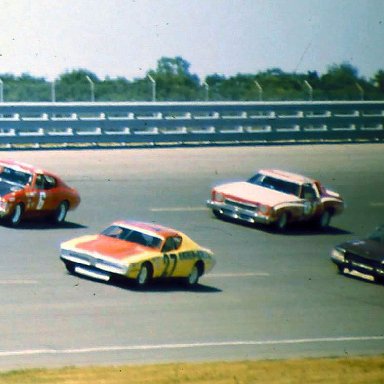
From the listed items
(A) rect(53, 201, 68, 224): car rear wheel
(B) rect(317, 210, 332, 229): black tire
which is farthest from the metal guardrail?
(B) rect(317, 210, 332, 229): black tire

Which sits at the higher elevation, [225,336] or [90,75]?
[90,75]

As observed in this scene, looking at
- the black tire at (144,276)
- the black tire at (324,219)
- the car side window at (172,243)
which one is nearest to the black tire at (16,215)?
the car side window at (172,243)

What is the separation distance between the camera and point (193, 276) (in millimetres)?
20031

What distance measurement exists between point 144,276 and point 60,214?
18.0 feet

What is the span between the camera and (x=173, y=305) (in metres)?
17.8

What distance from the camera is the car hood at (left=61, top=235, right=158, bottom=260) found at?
18.9 metres

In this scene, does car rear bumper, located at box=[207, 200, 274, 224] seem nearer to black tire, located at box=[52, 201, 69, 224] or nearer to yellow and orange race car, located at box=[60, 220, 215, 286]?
black tire, located at box=[52, 201, 69, 224]

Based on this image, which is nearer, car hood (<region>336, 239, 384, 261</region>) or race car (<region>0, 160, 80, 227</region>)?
car hood (<region>336, 239, 384, 261</region>)

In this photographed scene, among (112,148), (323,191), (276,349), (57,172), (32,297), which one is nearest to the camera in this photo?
(276,349)

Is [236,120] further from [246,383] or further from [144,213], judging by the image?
[246,383]

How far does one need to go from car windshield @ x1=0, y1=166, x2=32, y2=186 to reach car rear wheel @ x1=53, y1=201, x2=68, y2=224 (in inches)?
37.6

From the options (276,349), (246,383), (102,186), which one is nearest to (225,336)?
(276,349)

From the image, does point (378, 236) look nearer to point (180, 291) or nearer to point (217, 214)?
point (217, 214)

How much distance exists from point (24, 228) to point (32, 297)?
568 cm
